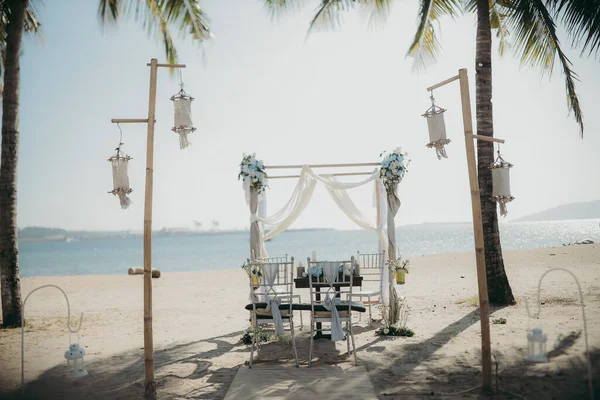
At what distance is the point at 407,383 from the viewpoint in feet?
15.8

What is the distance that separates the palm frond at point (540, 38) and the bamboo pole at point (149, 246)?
6.99 metres

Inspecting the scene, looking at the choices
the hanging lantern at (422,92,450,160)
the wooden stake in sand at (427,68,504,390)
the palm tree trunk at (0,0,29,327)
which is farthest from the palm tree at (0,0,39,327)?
the wooden stake in sand at (427,68,504,390)

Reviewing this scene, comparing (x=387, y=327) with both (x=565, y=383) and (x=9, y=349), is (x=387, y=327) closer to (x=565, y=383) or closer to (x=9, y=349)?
(x=565, y=383)

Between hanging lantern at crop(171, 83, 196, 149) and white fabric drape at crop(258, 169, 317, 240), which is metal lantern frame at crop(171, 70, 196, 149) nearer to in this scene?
→ hanging lantern at crop(171, 83, 196, 149)

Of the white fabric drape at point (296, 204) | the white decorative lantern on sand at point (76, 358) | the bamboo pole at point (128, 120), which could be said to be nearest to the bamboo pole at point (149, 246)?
the bamboo pole at point (128, 120)

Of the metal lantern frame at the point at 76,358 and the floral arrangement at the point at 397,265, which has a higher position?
the floral arrangement at the point at 397,265

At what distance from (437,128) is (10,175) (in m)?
7.52

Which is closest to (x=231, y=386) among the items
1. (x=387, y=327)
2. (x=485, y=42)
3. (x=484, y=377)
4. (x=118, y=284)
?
(x=484, y=377)

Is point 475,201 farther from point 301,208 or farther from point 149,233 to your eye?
point 301,208

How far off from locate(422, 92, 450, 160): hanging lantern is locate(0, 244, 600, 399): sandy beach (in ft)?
8.48

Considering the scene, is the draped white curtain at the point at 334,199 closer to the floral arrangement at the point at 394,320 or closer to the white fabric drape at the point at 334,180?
the white fabric drape at the point at 334,180

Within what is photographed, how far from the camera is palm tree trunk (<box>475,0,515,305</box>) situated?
859cm

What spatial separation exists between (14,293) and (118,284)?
32.6 feet

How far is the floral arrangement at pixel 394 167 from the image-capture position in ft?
26.7
